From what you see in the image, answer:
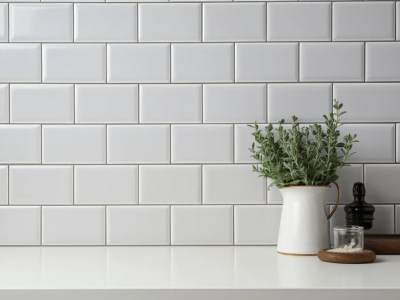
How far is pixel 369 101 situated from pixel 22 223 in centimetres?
91

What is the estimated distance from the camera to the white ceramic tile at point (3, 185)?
1.62 metres

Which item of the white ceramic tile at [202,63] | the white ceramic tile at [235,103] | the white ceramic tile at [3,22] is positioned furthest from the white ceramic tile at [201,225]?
the white ceramic tile at [3,22]

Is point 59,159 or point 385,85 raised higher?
point 385,85

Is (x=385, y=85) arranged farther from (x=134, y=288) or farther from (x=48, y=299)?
(x=48, y=299)

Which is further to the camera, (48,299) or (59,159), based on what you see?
(59,159)

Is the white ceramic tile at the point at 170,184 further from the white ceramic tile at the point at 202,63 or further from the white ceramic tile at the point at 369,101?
the white ceramic tile at the point at 369,101

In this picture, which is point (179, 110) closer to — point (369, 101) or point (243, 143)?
point (243, 143)

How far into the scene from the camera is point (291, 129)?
5.16 ft

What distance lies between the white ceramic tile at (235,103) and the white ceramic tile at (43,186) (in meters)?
0.38

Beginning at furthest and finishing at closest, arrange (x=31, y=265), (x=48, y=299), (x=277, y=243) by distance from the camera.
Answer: (x=277, y=243) < (x=31, y=265) < (x=48, y=299)

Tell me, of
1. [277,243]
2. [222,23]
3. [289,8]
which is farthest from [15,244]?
[289,8]

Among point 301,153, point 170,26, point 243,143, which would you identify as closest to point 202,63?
point 170,26

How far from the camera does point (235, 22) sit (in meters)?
1.62

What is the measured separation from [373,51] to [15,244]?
3.29 feet
